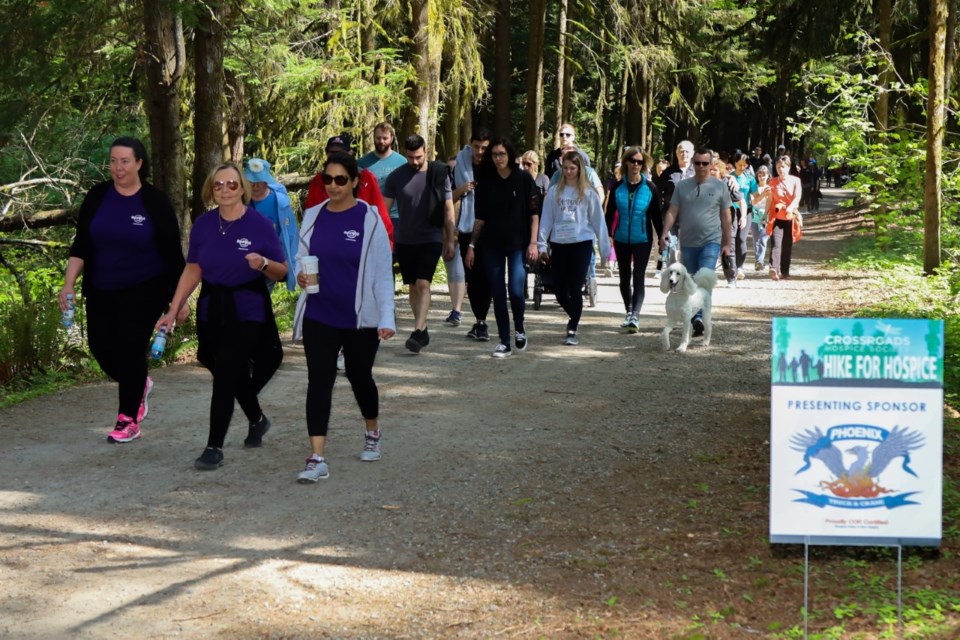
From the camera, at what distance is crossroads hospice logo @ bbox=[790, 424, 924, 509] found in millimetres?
5348

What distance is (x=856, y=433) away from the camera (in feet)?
17.7

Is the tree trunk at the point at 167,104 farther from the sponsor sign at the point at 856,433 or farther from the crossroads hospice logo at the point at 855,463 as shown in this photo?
the crossroads hospice logo at the point at 855,463

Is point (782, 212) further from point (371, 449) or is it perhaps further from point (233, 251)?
point (233, 251)

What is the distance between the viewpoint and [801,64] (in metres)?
30.3

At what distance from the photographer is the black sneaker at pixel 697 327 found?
42.5ft

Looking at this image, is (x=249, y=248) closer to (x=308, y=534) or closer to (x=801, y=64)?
(x=308, y=534)

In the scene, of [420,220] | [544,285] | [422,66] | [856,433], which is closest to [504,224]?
[420,220]

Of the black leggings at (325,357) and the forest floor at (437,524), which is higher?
the black leggings at (325,357)

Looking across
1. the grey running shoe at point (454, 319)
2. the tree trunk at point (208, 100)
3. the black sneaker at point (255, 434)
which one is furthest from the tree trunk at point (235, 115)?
the black sneaker at point (255, 434)

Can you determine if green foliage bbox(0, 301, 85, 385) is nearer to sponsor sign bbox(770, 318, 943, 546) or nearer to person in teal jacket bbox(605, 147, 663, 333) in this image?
person in teal jacket bbox(605, 147, 663, 333)

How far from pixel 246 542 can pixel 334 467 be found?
61.3 inches

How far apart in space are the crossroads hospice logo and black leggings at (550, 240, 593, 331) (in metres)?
6.94

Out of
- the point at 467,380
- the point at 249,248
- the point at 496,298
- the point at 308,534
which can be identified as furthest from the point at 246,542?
the point at 496,298

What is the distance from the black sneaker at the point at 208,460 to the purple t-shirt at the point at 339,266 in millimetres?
1084
